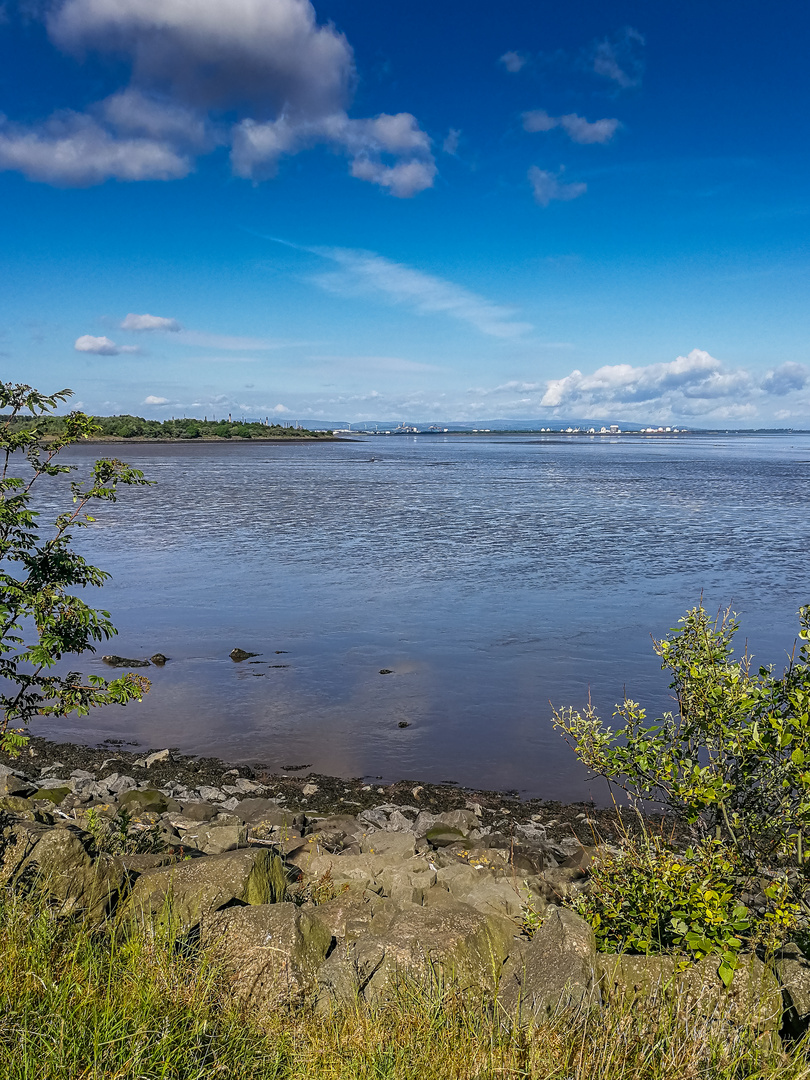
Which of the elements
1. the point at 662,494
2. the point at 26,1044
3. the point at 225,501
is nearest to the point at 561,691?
the point at 26,1044

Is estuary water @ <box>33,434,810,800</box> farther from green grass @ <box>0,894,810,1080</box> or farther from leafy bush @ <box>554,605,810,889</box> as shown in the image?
green grass @ <box>0,894,810,1080</box>

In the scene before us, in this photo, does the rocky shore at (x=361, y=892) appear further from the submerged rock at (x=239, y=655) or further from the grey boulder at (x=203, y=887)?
the submerged rock at (x=239, y=655)

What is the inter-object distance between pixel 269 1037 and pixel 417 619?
1797 centimetres

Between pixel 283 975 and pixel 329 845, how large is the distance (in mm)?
4707

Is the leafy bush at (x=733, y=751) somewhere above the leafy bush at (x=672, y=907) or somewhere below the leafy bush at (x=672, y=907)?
above

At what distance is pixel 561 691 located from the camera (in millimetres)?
16891

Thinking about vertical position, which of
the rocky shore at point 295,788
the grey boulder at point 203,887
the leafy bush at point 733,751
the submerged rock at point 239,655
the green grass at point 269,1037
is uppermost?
the leafy bush at point 733,751

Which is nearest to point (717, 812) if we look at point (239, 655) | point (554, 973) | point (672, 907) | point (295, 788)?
point (672, 907)

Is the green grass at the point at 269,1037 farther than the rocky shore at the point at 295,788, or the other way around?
the rocky shore at the point at 295,788

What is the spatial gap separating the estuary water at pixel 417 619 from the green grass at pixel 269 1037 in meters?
7.24

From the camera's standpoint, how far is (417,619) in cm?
2283

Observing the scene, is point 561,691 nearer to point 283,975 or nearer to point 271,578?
point 283,975

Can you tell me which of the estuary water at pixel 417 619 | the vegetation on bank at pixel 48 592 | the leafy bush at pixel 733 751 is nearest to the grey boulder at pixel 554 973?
the leafy bush at pixel 733 751

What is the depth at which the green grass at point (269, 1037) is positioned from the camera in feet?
14.1
